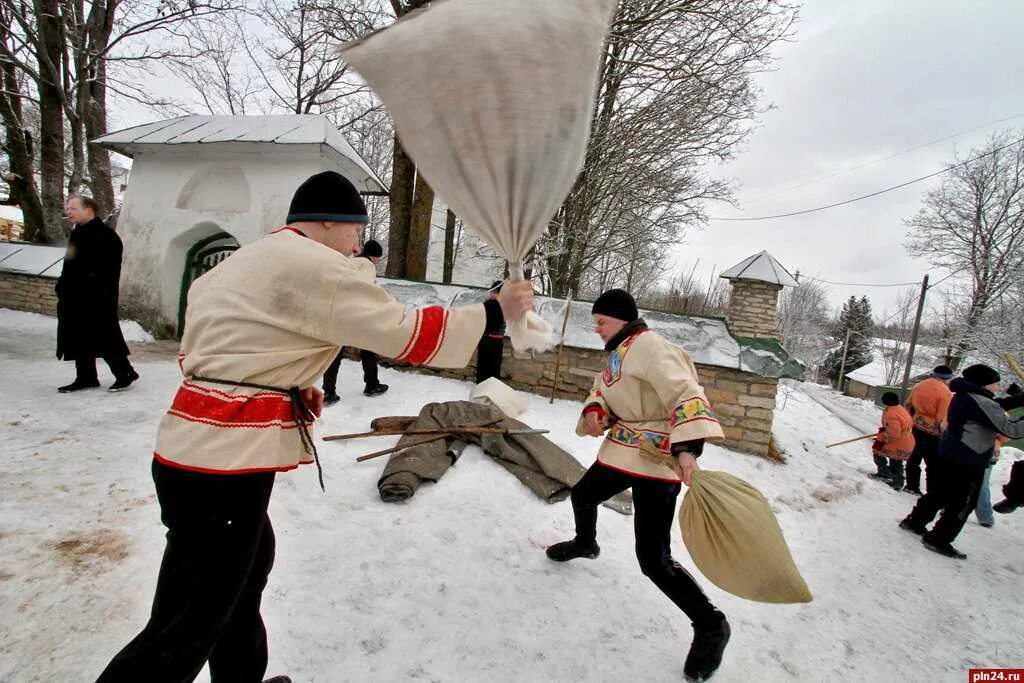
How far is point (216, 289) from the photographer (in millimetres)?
1328

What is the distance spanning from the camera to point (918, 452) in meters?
6.21

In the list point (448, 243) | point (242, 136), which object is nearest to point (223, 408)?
point (242, 136)

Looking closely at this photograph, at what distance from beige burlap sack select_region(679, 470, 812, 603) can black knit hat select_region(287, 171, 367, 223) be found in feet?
5.76

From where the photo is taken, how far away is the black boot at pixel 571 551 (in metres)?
2.91

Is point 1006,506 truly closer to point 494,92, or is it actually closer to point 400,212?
point 494,92

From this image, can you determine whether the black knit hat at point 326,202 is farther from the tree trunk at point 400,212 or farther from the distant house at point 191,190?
the tree trunk at point 400,212

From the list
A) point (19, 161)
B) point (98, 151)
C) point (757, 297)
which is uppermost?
point (98, 151)

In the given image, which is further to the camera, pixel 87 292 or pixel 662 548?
pixel 87 292

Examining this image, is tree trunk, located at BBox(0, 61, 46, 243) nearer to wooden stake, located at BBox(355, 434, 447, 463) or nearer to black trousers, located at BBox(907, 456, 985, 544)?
wooden stake, located at BBox(355, 434, 447, 463)

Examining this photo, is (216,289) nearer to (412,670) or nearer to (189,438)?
(189,438)

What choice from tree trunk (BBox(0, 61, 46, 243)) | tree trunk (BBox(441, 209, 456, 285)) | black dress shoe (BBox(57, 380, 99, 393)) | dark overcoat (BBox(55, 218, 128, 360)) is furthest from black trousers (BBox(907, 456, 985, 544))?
tree trunk (BBox(0, 61, 46, 243))

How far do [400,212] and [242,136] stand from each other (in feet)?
9.50

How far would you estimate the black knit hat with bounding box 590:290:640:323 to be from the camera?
2434 mm

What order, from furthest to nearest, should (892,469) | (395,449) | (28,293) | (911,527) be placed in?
1. (28,293)
2. (892,469)
3. (911,527)
4. (395,449)
